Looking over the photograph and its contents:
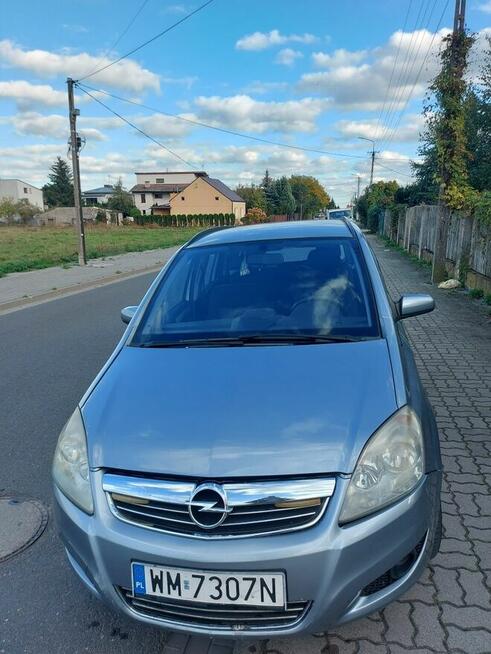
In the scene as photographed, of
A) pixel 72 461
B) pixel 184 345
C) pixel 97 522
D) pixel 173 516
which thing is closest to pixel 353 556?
pixel 173 516

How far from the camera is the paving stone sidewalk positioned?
7.10 ft

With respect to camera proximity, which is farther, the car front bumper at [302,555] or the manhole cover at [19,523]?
the manhole cover at [19,523]

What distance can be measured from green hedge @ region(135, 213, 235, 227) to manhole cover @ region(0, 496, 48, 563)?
241ft

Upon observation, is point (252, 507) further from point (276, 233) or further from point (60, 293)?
point (60, 293)

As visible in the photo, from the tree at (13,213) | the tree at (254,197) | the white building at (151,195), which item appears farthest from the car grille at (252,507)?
the white building at (151,195)

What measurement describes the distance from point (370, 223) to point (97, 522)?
157 ft

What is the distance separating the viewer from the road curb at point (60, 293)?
36.7 feet

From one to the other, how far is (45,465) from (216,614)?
239 centimetres

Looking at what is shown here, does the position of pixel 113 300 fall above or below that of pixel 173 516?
below

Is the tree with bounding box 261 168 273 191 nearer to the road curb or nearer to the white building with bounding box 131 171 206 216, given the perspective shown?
the white building with bounding box 131 171 206 216

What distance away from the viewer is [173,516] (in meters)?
1.90

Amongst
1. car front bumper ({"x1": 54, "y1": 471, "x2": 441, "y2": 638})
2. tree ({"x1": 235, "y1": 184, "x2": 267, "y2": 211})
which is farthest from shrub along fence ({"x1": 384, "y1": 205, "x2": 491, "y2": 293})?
tree ({"x1": 235, "y1": 184, "x2": 267, "y2": 211})

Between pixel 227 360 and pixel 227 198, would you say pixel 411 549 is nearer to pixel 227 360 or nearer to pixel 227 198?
pixel 227 360

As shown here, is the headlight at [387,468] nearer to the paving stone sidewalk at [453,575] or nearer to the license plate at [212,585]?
the license plate at [212,585]
